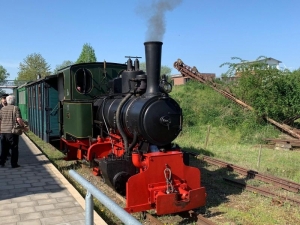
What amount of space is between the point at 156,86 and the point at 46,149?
6.98 m

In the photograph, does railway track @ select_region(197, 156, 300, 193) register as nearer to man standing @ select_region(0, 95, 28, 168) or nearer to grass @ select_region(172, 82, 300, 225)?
grass @ select_region(172, 82, 300, 225)

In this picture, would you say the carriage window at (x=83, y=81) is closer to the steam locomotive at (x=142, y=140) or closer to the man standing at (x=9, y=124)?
the steam locomotive at (x=142, y=140)

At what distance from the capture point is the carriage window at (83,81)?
746 centimetres

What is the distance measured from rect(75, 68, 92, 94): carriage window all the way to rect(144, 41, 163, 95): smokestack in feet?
8.73

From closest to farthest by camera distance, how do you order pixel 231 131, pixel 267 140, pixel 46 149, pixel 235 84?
pixel 46 149, pixel 267 140, pixel 231 131, pixel 235 84

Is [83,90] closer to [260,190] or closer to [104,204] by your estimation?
[260,190]

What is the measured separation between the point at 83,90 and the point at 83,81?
8.3 inches

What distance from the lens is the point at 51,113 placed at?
9773 millimetres

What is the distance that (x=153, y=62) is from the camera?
520 cm

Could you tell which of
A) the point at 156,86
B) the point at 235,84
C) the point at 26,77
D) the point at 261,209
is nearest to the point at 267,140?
the point at 235,84

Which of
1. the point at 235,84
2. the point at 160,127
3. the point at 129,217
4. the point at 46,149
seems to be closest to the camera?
the point at 129,217

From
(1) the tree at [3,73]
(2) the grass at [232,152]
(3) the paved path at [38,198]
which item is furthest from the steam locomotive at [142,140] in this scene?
(1) the tree at [3,73]

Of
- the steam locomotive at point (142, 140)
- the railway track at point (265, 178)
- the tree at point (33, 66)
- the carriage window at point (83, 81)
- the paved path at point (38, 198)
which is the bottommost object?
the railway track at point (265, 178)

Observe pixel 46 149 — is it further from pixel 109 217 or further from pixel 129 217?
pixel 129 217
